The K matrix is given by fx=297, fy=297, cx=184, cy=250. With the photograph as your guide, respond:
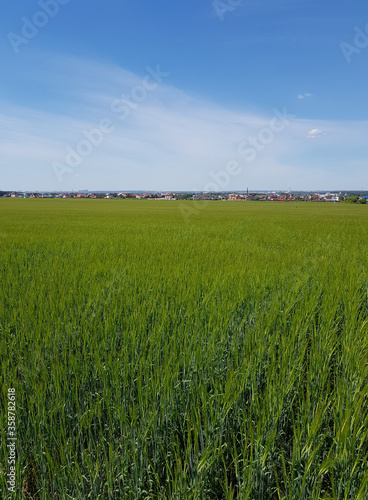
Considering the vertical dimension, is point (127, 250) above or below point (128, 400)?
above

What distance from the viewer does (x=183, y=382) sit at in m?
1.68

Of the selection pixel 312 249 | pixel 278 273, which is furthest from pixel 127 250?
pixel 312 249

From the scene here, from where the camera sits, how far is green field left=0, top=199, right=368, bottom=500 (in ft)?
4.17

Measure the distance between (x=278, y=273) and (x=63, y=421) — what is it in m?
3.39

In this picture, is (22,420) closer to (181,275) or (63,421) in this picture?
(63,421)

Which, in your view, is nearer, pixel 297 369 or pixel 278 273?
pixel 297 369

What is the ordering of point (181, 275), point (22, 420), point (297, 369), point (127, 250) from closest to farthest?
point (22, 420) < point (297, 369) < point (181, 275) < point (127, 250)

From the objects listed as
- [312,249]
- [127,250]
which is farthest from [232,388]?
[312,249]

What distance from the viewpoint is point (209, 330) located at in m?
2.21

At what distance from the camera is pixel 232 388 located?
1.53 meters

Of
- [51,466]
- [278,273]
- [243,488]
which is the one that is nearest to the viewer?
[243,488]

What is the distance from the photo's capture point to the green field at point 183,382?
1.27 m

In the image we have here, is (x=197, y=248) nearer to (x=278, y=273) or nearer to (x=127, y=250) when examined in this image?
(x=127, y=250)

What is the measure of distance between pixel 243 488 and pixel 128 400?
0.79 m
